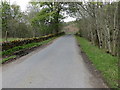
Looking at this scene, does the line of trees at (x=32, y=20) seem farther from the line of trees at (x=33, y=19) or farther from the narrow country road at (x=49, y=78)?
the narrow country road at (x=49, y=78)

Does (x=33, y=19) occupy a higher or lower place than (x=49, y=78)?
higher

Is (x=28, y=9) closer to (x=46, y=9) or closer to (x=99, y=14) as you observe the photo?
(x=46, y=9)

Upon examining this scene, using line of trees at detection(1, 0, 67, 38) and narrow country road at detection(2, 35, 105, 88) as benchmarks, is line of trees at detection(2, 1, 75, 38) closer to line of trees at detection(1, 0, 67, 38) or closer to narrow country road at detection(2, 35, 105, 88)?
line of trees at detection(1, 0, 67, 38)

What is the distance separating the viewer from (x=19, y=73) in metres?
6.21

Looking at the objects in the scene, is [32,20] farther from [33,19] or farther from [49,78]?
[49,78]

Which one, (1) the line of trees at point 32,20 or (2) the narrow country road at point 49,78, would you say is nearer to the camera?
(2) the narrow country road at point 49,78

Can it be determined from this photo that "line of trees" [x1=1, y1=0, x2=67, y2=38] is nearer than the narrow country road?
A: No

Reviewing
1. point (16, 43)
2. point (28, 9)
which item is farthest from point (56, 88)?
point (28, 9)

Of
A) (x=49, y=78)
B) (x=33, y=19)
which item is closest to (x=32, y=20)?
(x=33, y=19)

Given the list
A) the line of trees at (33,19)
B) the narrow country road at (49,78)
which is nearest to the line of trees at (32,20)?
the line of trees at (33,19)

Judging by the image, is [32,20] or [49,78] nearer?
[49,78]

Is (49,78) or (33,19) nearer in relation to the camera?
(49,78)

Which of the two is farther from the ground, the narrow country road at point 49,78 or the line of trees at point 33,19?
the line of trees at point 33,19

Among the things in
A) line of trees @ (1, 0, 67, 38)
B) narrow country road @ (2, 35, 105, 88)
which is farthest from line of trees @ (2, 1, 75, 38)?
narrow country road @ (2, 35, 105, 88)
